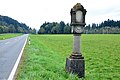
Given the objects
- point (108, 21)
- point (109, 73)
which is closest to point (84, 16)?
point (109, 73)

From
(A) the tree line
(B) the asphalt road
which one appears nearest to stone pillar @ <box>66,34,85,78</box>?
(B) the asphalt road

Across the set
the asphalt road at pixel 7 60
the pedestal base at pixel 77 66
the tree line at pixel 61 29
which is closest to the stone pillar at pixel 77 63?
the pedestal base at pixel 77 66

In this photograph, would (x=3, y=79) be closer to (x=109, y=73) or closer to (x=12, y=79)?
(x=12, y=79)

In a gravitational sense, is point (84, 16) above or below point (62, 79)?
above

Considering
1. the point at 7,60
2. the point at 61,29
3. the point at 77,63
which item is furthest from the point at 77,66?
the point at 61,29

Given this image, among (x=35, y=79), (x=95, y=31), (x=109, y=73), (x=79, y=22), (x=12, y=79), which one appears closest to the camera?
(x=35, y=79)

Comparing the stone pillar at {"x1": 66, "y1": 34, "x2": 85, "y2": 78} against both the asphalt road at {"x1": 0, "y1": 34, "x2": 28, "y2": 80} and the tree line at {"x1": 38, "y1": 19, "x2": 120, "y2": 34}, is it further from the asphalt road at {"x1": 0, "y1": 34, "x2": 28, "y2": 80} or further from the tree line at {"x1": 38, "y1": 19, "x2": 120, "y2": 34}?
the tree line at {"x1": 38, "y1": 19, "x2": 120, "y2": 34}

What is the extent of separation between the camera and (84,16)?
9836 mm

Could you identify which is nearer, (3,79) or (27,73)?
(3,79)

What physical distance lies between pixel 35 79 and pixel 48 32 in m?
164

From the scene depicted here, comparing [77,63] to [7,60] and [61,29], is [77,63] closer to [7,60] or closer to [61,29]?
[7,60]

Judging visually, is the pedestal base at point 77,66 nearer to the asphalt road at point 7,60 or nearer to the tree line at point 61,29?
the asphalt road at point 7,60

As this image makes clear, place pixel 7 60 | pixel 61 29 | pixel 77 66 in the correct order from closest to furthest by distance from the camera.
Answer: pixel 77 66 < pixel 7 60 < pixel 61 29

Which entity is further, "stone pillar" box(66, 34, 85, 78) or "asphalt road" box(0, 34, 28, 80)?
"asphalt road" box(0, 34, 28, 80)
